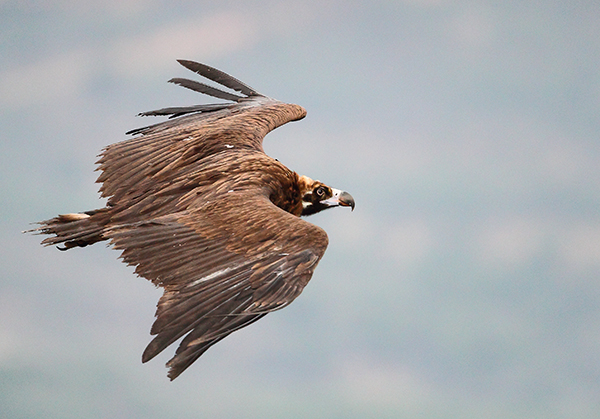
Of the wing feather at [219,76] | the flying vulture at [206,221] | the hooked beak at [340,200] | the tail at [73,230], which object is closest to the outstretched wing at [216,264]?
the flying vulture at [206,221]

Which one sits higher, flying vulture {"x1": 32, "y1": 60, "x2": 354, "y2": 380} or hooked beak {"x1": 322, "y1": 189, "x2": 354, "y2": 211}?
hooked beak {"x1": 322, "y1": 189, "x2": 354, "y2": 211}

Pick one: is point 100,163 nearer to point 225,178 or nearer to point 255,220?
point 225,178

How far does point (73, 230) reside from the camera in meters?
7.39

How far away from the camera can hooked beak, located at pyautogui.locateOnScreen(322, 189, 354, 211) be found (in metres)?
9.13

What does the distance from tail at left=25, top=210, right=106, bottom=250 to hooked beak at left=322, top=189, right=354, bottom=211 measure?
2.85m

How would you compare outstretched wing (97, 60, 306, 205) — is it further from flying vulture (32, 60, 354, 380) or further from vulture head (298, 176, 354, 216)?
vulture head (298, 176, 354, 216)

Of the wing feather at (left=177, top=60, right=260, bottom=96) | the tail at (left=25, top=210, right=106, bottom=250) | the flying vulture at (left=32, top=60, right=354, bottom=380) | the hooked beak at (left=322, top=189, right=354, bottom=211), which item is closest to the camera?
the flying vulture at (left=32, top=60, right=354, bottom=380)

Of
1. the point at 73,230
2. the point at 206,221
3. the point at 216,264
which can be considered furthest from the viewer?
the point at 73,230

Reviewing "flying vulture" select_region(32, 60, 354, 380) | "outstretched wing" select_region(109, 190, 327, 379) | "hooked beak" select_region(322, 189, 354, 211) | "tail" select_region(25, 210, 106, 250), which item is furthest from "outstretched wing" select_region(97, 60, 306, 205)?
"outstretched wing" select_region(109, 190, 327, 379)

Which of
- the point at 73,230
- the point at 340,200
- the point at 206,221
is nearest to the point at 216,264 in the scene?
the point at 206,221

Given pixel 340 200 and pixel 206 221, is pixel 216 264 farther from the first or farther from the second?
pixel 340 200

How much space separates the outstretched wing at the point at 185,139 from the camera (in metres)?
8.27

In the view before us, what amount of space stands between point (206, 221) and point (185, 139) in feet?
7.41

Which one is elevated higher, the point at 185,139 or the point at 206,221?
the point at 185,139
